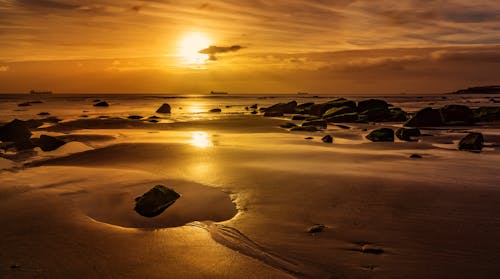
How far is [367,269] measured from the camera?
4906 millimetres

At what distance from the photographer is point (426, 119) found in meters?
27.3

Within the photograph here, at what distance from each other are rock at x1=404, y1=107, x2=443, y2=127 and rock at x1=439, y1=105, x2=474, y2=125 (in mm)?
926

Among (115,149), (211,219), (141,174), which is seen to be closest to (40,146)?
(115,149)

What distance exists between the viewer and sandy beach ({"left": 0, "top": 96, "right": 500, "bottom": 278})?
5.09 meters

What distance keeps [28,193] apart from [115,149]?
6988 millimetres

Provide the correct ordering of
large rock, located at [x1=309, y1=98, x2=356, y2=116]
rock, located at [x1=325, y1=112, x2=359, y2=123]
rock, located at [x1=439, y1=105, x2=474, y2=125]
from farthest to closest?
large rock, located at [x1=309, y1=98, x2=356, y2=116] → rock, located at [x1=325, y1=112, x2=359, y2=123] → rock, located at [x1=439, y1=105, x2=474, y2=125]

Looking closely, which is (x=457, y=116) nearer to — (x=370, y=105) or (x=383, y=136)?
(x=370, y=105)

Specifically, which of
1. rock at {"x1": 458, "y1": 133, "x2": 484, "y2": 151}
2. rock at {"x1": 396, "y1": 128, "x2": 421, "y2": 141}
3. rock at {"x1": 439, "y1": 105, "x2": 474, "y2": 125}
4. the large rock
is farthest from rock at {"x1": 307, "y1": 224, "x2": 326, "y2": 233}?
the large rock

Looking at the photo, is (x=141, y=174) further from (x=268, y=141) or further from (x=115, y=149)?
(x=268, y=141)

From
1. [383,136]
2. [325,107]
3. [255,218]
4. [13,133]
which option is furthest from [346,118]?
[255,218]

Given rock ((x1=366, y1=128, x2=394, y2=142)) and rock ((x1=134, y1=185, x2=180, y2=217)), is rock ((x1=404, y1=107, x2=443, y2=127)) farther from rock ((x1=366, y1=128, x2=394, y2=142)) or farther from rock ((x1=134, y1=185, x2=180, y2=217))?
rock ((x1=134, y1=185, x2=180, y2=217))

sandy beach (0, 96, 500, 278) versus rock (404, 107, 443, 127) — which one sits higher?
rock (404, 107, 443, 127)

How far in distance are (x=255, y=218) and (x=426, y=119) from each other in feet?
78.0

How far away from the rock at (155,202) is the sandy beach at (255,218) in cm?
15
